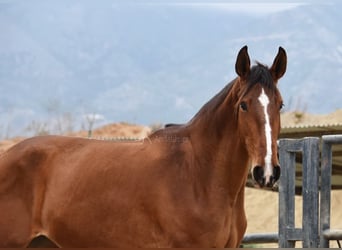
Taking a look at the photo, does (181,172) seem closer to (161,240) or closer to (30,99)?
(161,240)

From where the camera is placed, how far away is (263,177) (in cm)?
530

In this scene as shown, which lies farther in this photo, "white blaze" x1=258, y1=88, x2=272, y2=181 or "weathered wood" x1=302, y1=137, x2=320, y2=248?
"weathered wood" x1=302, y1=137, x2=320, y2=248

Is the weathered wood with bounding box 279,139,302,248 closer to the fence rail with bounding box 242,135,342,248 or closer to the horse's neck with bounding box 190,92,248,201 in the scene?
the fence rail with bounding box 242,135,342,248

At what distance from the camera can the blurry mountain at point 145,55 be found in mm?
78312

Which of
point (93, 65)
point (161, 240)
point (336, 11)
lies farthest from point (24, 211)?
point (93, 65)

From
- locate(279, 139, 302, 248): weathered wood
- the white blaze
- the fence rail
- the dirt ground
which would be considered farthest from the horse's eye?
the dirt ground

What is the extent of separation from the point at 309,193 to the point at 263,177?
262 centimetres

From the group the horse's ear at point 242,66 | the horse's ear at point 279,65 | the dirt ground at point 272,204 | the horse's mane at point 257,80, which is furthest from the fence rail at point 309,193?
the dirt ground at point 272,204

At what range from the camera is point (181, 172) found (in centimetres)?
589

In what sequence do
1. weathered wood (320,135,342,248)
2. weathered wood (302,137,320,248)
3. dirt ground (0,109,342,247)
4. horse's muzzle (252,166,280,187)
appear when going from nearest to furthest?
horse's muzzle (252,166,280,187), weathered wood (320,135,342,248), weathered wood (302,137,320,248), dirt ground (0,109,342,247)

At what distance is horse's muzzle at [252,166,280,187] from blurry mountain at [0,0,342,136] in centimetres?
6702

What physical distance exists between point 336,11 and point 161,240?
82153 mm

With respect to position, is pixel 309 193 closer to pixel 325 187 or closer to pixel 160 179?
pixel 325 187

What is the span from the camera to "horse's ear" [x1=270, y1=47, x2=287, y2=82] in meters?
5.84
